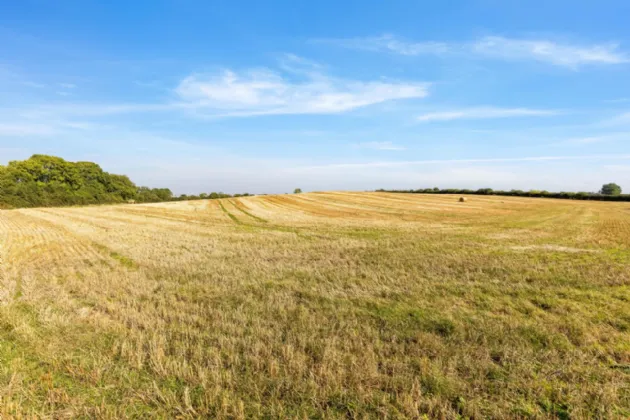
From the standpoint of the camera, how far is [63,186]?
72.5 meters

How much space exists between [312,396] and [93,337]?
4702mm

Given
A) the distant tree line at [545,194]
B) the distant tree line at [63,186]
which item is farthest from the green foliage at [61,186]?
the distant tree line at [545,194]

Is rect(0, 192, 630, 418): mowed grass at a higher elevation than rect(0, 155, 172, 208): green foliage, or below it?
below

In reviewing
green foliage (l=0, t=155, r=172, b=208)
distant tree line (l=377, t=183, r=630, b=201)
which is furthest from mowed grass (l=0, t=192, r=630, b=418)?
green foliage (l=0, t=155, r=172, b=208)

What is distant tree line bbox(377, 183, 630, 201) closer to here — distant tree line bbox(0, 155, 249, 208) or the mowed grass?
distant tree line bbox(0, 155, 249, 208)

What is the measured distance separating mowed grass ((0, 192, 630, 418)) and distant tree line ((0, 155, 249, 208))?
6962 centimetres

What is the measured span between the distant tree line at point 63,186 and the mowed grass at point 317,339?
69.6 m

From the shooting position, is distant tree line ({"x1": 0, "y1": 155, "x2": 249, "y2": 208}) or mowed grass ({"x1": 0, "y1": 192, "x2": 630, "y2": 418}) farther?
distant tree line ({"x1": 0, "y1": 155, "x2": 249, "y2": 208})

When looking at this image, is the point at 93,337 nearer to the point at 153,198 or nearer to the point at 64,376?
the point at 64,376

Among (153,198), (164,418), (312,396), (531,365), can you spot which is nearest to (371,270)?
(531,365)

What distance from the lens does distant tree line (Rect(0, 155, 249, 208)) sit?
202 feet

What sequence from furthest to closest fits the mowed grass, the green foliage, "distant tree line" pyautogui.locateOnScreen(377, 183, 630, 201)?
the green foliage, "distant tree line" pyautogui.locateOnScreen(377, 183, 630, 201), the mowed grass

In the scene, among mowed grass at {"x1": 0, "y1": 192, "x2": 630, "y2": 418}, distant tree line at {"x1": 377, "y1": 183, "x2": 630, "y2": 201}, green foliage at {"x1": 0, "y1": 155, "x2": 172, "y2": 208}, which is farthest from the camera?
green foliage at {"x1": 0, "y1": 155, "x2": 172, "y2": 208}

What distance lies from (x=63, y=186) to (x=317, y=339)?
9325cm
